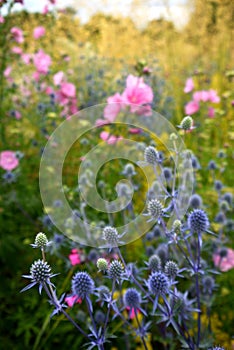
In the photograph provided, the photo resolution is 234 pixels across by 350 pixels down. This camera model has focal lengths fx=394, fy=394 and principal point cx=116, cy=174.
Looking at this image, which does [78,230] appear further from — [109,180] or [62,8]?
[62,8]

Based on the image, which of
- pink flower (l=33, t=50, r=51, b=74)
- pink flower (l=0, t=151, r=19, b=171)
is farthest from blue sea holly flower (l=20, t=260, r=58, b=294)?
pink flower (l=33, t=50, r=51, b=74)

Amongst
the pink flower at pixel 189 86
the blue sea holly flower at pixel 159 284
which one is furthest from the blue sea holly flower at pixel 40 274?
the pink flower at pixel 189 86

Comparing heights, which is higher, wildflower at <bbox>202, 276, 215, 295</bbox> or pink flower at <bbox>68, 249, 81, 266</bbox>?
pink flower at <bbox>68, 249, 81, 266</bbox>

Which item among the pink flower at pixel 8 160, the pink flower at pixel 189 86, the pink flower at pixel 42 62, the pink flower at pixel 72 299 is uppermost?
the pink flower at pixel 42 62

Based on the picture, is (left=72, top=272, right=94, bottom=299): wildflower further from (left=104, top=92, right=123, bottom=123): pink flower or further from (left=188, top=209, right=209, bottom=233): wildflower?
(left=104, top=92, right=123, bottom=123): pink flower

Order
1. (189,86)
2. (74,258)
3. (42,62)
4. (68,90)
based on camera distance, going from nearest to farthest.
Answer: (74,258)
(189,86)
(68,90)
(42,62)

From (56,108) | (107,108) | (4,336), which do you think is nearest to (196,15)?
(56,108)

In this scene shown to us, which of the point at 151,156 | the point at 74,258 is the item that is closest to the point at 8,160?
the point at 74,258

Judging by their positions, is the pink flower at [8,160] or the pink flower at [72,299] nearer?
the pink flower at [72,299]

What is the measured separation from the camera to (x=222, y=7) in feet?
16.1

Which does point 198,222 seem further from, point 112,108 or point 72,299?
point 112,108

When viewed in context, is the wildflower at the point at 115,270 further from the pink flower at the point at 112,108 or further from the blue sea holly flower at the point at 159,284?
the pink flower at the point at 112,108

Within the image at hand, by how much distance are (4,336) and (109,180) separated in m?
1.15

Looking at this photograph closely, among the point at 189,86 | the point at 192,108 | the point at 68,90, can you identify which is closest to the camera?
the point at 189,86
